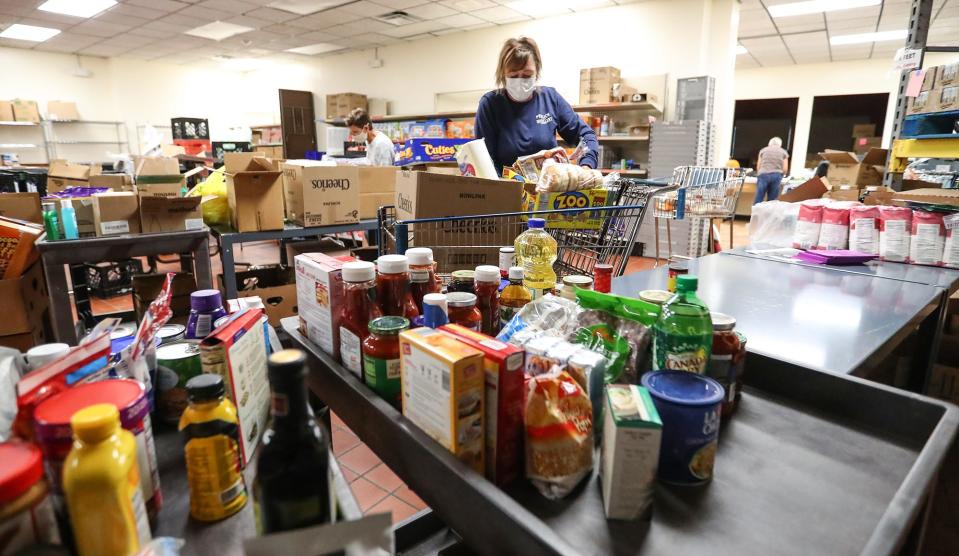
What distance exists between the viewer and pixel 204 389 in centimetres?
63

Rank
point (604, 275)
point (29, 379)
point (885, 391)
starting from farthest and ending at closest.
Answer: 1. point (604, 275)
2. point (885, 391)
3. point (29, 379)

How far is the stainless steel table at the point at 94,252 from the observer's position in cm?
228

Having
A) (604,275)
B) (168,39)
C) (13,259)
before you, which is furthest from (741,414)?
(168,39)

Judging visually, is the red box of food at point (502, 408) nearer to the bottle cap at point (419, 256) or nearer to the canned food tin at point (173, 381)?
the bottle cap at point (419, 256)

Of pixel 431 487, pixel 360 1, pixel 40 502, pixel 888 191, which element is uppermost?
pixel 360 1

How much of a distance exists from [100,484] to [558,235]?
4.28ft

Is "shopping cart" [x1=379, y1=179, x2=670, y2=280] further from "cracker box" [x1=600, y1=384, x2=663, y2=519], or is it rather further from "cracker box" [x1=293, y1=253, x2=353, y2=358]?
"cracker box" [x1=600, y1=384, x2=663, y2=519]

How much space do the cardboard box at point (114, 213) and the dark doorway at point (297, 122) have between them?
23.4 feet

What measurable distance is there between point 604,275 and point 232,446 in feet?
2.50

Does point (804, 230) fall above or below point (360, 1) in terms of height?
below

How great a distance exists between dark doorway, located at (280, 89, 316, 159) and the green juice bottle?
955 cm

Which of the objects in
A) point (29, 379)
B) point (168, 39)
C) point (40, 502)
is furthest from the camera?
point (168, 39)

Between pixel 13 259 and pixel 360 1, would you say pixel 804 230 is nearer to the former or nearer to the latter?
pixel 13 259

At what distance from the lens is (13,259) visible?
1915 mm
